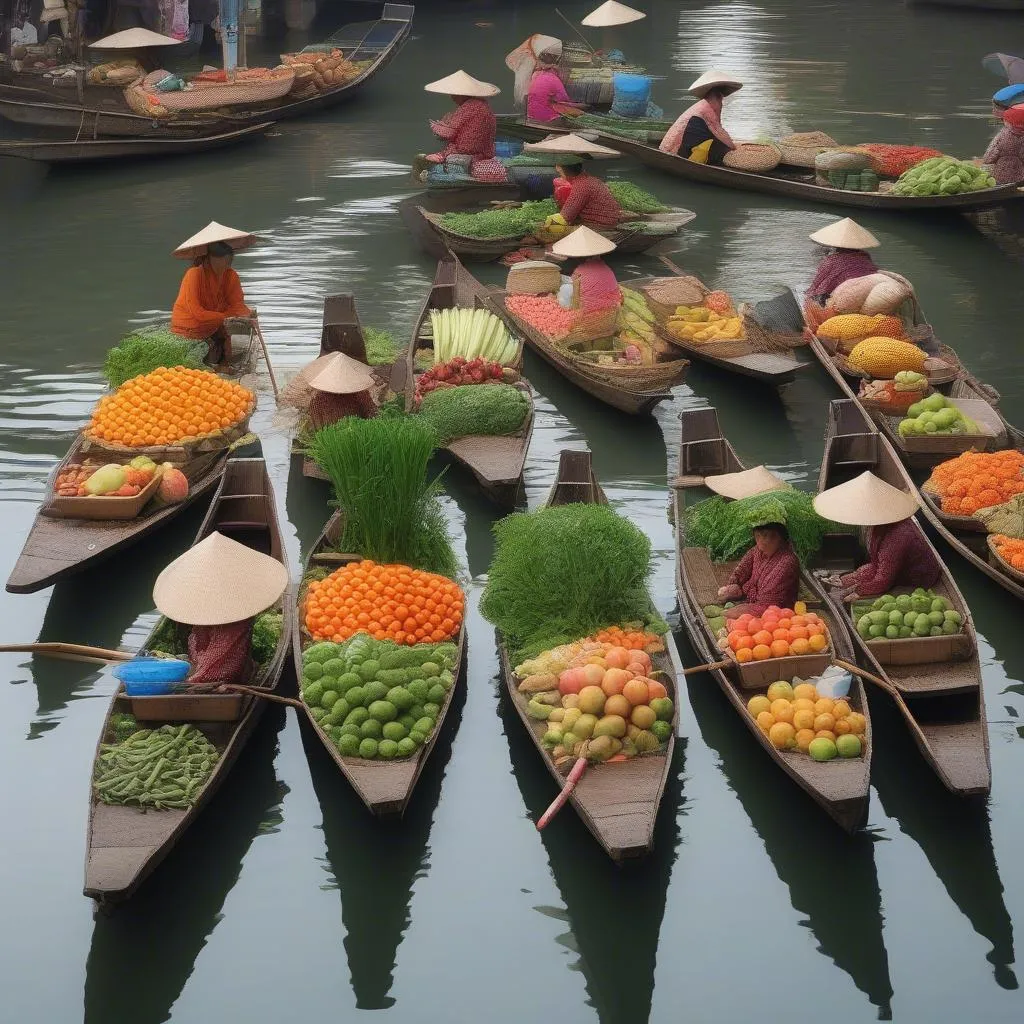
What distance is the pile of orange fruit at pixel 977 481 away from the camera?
26.5ft

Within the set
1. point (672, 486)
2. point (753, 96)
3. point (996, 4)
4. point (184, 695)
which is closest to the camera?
point (184, 695)

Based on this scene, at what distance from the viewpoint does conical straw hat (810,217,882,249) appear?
434 inches

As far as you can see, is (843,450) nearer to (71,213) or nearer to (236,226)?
(236,226)

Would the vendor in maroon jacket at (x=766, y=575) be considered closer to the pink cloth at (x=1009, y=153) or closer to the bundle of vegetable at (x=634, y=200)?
the bundle of vegetable at (x=634, y=200)

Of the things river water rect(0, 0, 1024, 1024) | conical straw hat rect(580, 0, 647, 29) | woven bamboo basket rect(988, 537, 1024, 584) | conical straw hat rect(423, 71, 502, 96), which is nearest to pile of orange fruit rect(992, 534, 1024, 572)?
woven bamboo basket rect(988, 537, 1024, 584)

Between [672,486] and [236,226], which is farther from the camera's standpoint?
[236,226]

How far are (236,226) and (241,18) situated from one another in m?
5.14

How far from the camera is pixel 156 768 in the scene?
5762 mm

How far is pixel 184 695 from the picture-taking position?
6.12m

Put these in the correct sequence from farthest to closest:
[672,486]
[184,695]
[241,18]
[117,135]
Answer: [241,18], [117,135], [672,486], [184,695]

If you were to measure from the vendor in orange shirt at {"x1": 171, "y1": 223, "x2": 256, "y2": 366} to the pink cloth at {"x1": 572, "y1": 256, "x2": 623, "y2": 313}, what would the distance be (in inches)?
97.3

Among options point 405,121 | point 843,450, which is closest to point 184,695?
point 843,450

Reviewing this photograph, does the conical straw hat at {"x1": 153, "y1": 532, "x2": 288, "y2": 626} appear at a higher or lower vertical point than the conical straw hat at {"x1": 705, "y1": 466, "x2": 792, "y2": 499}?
higher

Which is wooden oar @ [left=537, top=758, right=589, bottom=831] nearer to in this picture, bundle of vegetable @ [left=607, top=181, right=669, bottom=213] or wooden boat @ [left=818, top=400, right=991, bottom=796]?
wooden boat @ [left=818, top=400, right=991, bottom=796]
